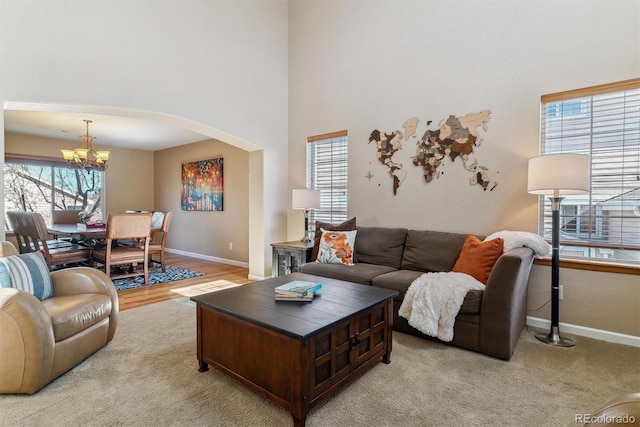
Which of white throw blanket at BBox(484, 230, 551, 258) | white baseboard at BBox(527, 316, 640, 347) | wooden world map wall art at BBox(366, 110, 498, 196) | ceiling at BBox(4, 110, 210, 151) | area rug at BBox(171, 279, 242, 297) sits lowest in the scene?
area rug at BBox(171, 279, 242, 297)

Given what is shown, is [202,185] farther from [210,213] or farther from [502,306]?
[502,306]

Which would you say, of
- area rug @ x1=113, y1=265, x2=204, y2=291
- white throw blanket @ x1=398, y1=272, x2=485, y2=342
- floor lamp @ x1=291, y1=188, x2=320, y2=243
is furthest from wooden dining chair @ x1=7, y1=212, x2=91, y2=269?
white throw blanket @ x1=398, y1=272, x2=485, y2=342

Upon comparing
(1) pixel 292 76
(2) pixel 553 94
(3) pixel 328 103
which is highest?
(1) pixel 292 76

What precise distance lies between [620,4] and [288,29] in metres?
3.92

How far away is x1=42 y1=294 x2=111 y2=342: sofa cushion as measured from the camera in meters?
1.97

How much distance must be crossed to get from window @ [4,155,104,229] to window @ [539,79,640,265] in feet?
22.5

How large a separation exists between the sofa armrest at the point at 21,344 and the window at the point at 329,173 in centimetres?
324

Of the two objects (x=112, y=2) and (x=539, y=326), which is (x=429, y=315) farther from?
(x=112, y=2)

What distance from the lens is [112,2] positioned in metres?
3.24

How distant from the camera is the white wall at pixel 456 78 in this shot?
106 inches

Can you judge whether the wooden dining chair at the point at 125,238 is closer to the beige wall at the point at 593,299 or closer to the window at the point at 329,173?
the window at the point at 329,173

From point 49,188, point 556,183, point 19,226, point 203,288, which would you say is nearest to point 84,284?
point 203,288

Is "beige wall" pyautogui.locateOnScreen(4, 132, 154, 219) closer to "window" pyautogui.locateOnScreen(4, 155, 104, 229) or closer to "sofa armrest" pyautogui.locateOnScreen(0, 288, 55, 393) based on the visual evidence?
"window" pyautogui.locateOnScreen(4, 155, 104, 229)

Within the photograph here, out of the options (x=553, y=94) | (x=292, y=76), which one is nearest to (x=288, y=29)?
(x=292, y=76)
